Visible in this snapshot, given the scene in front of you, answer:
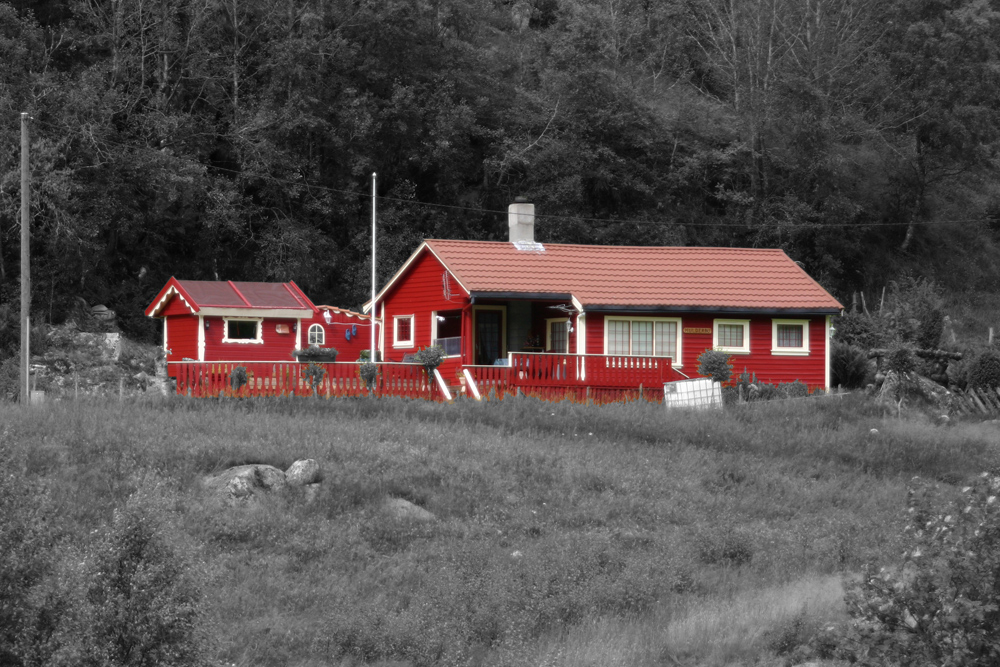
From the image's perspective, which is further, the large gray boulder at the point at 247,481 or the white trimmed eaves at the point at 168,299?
the white trimmed eaves at the point at 168,299

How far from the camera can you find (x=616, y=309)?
34406 millimetres

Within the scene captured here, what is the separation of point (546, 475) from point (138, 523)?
13.1 meters

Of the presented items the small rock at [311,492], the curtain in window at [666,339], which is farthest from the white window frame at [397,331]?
the small rock at [311,492]

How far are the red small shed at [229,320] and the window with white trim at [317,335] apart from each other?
29cm

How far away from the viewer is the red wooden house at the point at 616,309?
34.6 m

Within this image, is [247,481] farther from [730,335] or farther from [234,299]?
[234,299]

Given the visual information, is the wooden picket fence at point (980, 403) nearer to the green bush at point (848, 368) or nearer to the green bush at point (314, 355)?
the green bush at point (848, 368)

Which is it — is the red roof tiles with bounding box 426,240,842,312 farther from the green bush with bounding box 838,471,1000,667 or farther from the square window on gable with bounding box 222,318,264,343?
the green bush with bounding box 838,471,1000,667

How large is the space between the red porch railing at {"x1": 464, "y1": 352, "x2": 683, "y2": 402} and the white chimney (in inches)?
283

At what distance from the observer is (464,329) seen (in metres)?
34.4

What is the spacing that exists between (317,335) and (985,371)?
21.5 metres

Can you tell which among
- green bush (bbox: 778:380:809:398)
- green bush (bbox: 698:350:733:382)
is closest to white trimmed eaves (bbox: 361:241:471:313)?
green bush (bbox: 698:350:733:382)

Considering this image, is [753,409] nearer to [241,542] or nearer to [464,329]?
[464,329]

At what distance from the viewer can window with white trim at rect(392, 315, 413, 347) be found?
124 ft
